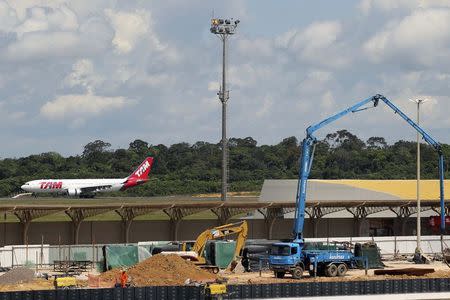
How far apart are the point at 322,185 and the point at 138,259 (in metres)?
46.1

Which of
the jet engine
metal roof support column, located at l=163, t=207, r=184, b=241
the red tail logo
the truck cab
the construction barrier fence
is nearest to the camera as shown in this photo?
the construction barrier fence

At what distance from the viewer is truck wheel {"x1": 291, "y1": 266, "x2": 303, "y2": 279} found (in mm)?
69938

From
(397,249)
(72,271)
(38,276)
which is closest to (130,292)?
(38,276)

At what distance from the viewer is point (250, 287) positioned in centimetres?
5612

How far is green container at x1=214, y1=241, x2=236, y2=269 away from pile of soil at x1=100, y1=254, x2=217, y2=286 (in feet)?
32.5

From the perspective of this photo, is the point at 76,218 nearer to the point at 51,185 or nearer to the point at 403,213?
the point at 403,213

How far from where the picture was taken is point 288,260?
70.1m

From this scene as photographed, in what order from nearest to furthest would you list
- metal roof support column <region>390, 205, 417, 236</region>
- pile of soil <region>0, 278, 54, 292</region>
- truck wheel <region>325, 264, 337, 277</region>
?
pile of soil <region>0, 278, 54, 292</region>
truck wheel <region>325, 264, 337, 277</region>
metal roof support column <region>390, 205, 417, 236</region>

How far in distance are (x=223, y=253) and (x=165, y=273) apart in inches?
548

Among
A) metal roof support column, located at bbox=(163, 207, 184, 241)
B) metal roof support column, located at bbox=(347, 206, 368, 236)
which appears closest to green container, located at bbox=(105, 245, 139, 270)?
metal roof support column, located at bbox=(163, 207, 184, 241)

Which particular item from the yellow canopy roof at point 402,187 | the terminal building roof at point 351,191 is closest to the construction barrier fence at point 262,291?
the terminal building roof at point 351,191

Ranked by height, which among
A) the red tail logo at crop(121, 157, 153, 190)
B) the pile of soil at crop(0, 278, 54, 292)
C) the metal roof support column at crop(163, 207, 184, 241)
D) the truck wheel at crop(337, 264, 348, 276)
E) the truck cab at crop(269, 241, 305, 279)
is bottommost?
the pile of soil at crop(0, 278, 54, 292)

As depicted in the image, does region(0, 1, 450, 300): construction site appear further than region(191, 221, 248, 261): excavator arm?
No

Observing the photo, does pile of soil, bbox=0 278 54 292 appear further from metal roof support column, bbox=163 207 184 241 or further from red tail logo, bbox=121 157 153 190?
red tail logo, bbox=121 157 153 190
